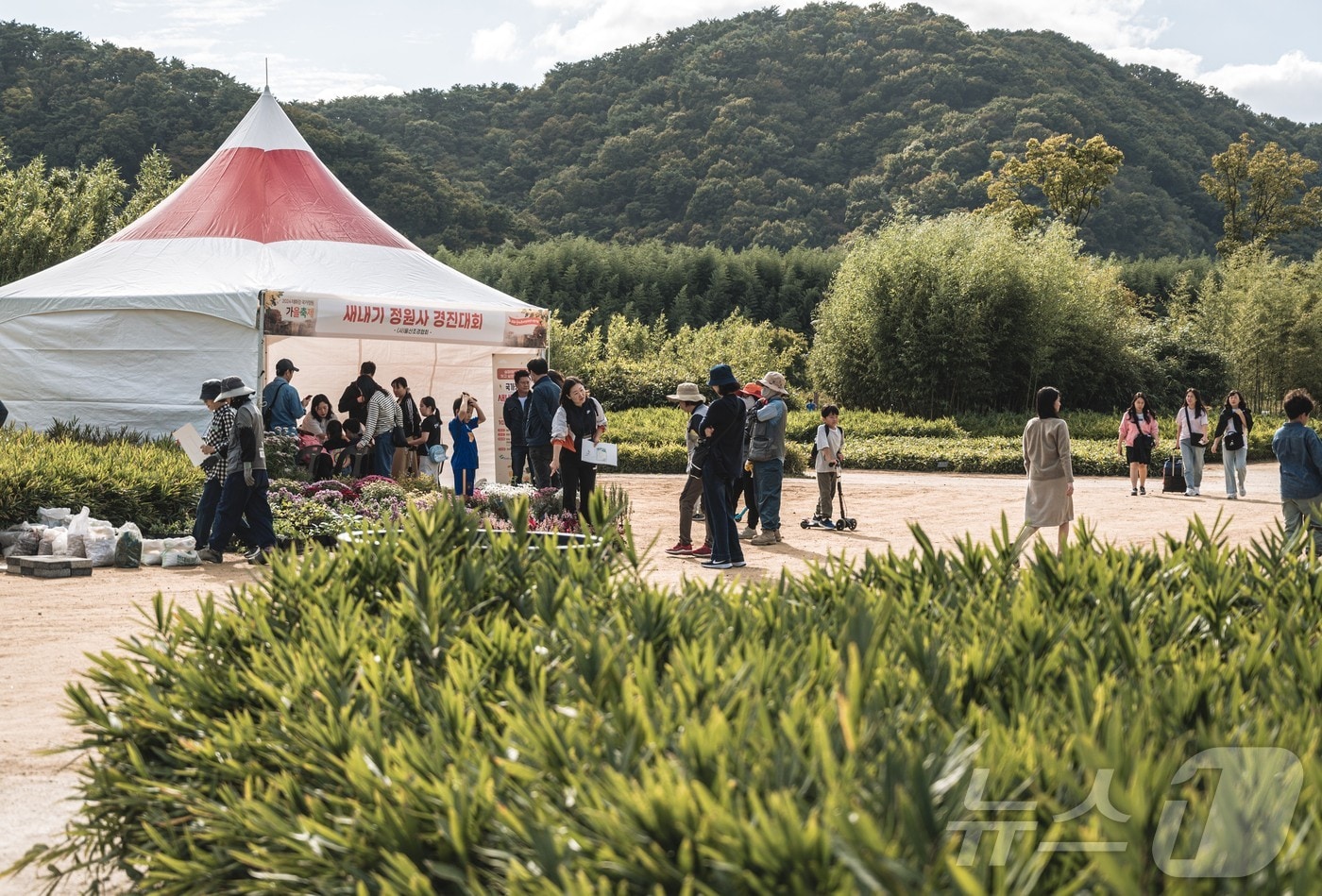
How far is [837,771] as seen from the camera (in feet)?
7.18

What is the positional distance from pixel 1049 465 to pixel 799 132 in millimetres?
62330

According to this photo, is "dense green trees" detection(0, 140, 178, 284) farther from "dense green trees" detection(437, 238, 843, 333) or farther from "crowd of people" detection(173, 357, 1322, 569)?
"dense green trees" detection(437, 238, 843, 333)

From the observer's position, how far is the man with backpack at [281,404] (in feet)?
45.3

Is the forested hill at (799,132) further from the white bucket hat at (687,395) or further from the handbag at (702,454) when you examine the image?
the handbag at (702,454)

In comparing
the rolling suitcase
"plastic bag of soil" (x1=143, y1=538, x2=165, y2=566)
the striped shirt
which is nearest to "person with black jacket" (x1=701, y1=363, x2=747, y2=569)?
the striped shirt

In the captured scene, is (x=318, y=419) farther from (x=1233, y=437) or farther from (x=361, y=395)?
(x=1233, y=437)

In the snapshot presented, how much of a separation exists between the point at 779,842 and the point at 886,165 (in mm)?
65267

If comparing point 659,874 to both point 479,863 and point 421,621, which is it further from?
point 421,621

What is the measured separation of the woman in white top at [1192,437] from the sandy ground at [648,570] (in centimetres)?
37

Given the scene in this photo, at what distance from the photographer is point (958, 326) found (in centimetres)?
3048

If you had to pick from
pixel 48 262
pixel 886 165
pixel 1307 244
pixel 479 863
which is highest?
pixel 886 165

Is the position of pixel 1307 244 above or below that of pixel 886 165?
below

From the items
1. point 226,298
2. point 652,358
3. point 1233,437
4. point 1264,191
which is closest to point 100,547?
point 226,298

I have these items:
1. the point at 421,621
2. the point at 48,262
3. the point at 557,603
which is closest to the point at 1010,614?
the point at 557,603
